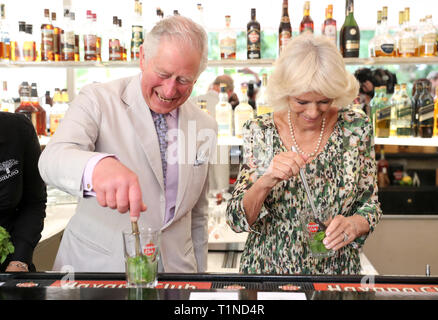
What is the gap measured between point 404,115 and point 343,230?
6.67 ft

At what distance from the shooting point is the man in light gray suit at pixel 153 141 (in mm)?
1634

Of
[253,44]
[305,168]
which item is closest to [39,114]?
[253,44]

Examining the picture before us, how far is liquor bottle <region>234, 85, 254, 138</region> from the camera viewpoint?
11.1 feet

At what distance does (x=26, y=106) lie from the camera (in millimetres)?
3527

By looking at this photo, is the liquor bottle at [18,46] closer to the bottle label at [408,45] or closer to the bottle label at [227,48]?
the bottle label at [227,48]

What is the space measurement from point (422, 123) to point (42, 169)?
2.61 meters

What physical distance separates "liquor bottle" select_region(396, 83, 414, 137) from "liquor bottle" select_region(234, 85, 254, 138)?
942 millimetres

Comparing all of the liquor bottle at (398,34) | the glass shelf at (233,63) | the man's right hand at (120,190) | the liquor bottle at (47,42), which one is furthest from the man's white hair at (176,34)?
the liquor bottle at (398,34)

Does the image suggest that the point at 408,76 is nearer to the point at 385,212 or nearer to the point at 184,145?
the point at 385,212

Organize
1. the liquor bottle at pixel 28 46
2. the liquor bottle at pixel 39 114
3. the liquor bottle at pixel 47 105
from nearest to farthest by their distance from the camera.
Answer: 1. the liquor bottle at pixel 28 46
2. the liquor bottle at pixel 39 114
3. the liquor bottle at pixel 47 105

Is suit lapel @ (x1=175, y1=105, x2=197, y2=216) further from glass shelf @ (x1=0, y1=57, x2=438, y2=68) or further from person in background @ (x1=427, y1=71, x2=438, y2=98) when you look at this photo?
person in background @ (x1=427, y1=71, x2=438, y2=98)

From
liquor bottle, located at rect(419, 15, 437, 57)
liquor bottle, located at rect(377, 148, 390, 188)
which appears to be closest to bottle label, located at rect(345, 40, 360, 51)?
liquor bottle, located at rect(419, 15, 437, 57)

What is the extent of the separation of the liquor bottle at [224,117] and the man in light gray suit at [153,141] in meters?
1.40
